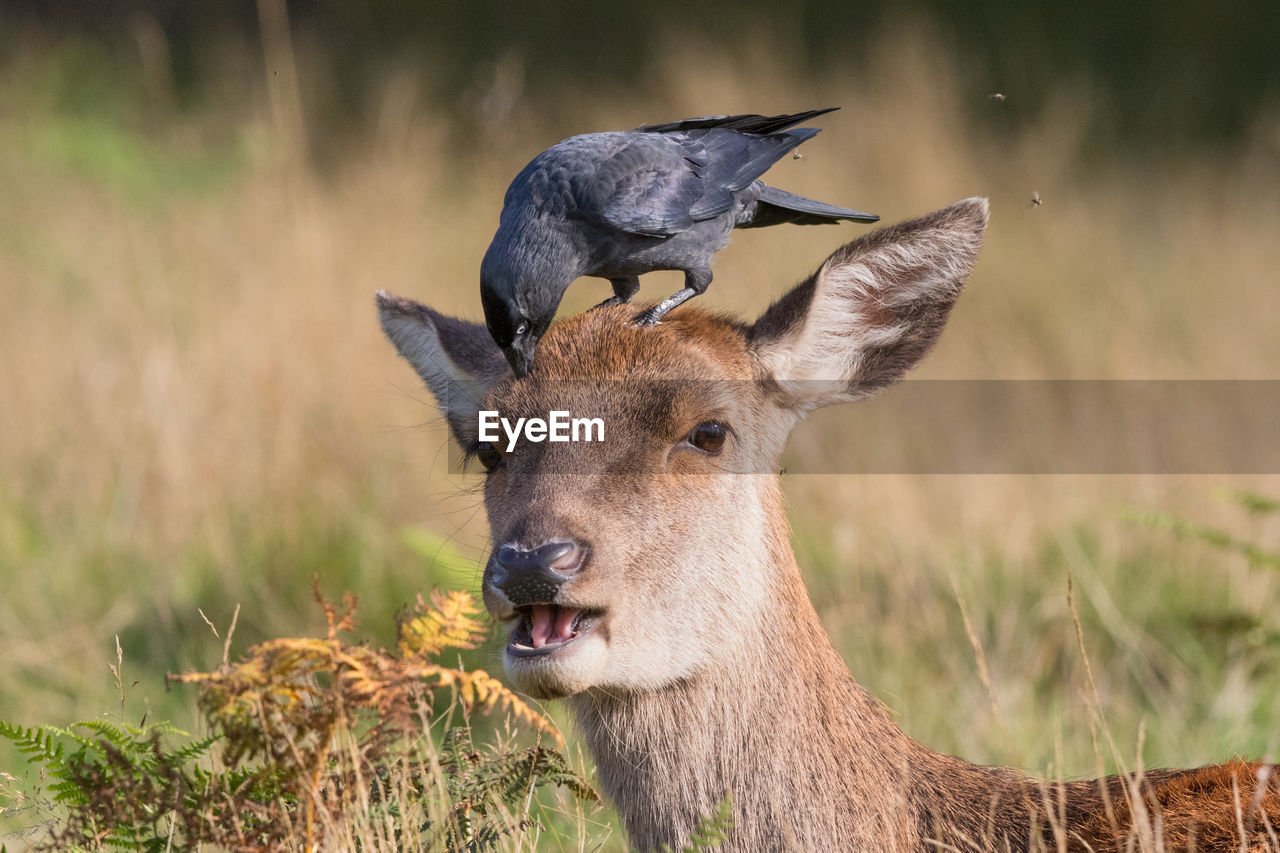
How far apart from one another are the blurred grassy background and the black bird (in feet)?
4.03

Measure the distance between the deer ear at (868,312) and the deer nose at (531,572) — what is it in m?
0.87

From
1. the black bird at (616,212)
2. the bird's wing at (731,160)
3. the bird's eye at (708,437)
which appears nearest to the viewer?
the black bird at (616,212)

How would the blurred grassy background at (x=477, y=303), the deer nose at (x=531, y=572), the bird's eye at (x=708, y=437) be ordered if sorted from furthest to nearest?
the blurred grassy background at (x=477, y=303), the bird's eye at (x=708, y=437), the deer nose at (x=531, y=572)

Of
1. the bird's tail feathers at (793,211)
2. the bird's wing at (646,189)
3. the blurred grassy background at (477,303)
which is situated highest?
the bird's wing at (646,189)

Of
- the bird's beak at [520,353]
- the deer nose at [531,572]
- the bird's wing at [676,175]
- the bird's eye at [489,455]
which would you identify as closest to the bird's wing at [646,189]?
the bird's wing at [676,175]

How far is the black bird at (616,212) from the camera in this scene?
2.41m

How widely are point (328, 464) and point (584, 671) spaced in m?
4.36

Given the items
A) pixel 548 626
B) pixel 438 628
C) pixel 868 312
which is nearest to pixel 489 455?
pixel 548 626

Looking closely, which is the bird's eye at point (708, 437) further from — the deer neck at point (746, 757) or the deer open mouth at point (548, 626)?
the deer open mouth at point (548, 626)

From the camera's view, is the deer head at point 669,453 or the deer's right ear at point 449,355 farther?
the deer's right ear at point 449,355

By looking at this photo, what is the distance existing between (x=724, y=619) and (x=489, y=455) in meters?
0.69

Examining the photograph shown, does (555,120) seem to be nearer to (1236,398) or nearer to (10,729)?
(1236,398)

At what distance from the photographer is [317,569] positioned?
20.1 ft

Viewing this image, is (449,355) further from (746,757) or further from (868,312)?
(746,757)
